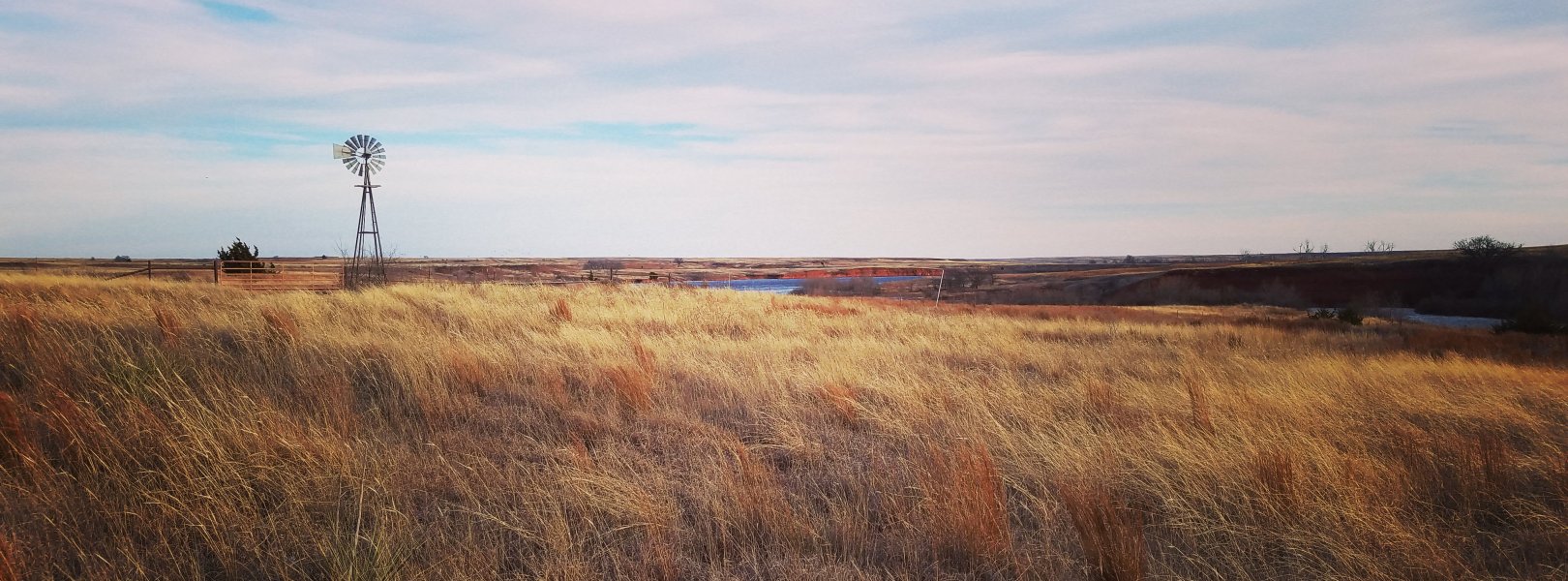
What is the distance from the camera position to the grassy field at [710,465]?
3199 millimetres

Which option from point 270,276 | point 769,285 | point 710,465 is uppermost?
point 270,276

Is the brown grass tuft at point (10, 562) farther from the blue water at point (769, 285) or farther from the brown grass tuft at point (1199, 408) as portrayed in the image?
the blue water at point (769, 285)

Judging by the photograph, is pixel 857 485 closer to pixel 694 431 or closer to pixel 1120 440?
pixel 694 431

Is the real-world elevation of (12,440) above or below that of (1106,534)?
above

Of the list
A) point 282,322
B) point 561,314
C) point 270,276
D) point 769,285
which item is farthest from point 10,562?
point 769,285

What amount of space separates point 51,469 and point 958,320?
15.2m

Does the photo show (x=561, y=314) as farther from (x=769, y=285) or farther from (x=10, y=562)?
(x=769, y=285)

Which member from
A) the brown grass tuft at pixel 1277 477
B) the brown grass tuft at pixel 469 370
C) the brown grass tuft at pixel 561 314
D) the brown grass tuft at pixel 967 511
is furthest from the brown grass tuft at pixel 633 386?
the brown grass tuft at pixel 561 314

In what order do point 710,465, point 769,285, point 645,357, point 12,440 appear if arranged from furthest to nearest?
point 769,285, point 645,357, point 710,465, point 12,440

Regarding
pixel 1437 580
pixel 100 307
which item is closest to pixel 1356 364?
pixel 1437 580

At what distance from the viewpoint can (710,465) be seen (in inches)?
177

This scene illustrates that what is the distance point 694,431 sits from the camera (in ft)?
17.9

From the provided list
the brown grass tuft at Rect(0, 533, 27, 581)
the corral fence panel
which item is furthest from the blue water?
the brown grass tuft at Rect(0, 533, 27, 581)

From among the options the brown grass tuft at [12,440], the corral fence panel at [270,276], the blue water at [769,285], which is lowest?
the blue water at [769,285]
